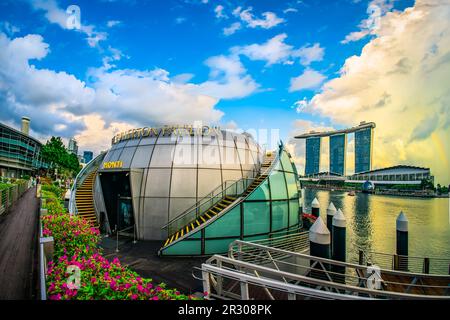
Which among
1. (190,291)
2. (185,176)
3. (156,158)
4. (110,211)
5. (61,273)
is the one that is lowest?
(190,291)

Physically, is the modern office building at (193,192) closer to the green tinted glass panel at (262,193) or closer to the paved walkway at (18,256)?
the green tinted glass panel at (262,193)

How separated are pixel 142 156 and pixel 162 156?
191 cm

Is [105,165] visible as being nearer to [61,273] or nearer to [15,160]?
[61,273]

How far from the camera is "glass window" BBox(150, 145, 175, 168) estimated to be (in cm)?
1659

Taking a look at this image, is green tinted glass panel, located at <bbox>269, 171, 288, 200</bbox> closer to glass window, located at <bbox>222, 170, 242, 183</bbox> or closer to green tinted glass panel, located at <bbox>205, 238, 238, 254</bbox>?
glass window, located at <bbox>222, 170, 242, 183</bbox>

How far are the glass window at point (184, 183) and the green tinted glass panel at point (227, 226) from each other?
11.6ft

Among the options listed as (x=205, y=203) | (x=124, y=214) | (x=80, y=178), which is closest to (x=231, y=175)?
(x=205, y=203)

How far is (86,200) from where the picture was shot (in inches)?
814

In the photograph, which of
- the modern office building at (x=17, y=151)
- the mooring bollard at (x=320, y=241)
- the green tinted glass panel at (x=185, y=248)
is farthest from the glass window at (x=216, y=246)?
the modern office building at (x=17, y=151)

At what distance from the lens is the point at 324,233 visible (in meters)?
10.1

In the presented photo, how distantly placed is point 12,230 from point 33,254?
484 centimetres

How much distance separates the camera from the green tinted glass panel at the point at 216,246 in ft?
43.5
